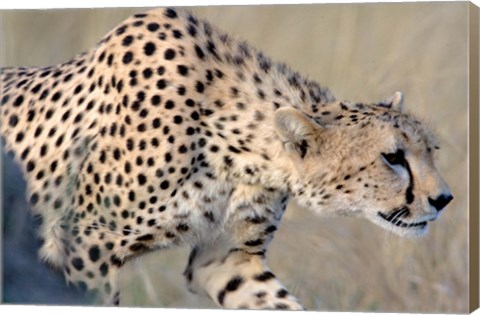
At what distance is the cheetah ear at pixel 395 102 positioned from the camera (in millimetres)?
6562

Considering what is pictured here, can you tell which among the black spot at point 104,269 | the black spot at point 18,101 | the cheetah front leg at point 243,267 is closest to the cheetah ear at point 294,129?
the cheetah front leg at point 243,267

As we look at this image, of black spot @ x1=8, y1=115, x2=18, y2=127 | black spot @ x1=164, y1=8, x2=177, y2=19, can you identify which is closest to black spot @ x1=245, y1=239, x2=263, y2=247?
black spot @ x1=164, y1=8, x2=177, y2=19

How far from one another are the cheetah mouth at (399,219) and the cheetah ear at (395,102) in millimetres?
504

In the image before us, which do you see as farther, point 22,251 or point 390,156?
point 22,251

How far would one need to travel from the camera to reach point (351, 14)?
664 cm

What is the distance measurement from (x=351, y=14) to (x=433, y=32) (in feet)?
1.36

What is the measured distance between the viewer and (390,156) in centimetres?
631

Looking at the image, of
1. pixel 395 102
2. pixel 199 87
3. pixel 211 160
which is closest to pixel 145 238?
pixel 211 160

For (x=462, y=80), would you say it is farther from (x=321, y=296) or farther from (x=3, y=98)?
(x=3, y=98)

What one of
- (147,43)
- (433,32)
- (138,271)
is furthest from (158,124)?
(433,32)

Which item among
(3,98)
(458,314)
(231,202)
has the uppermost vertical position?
(3,98)

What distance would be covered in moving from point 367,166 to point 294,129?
0.36 m

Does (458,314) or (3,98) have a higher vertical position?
(3,98)

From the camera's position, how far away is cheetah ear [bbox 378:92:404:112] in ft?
21.5
